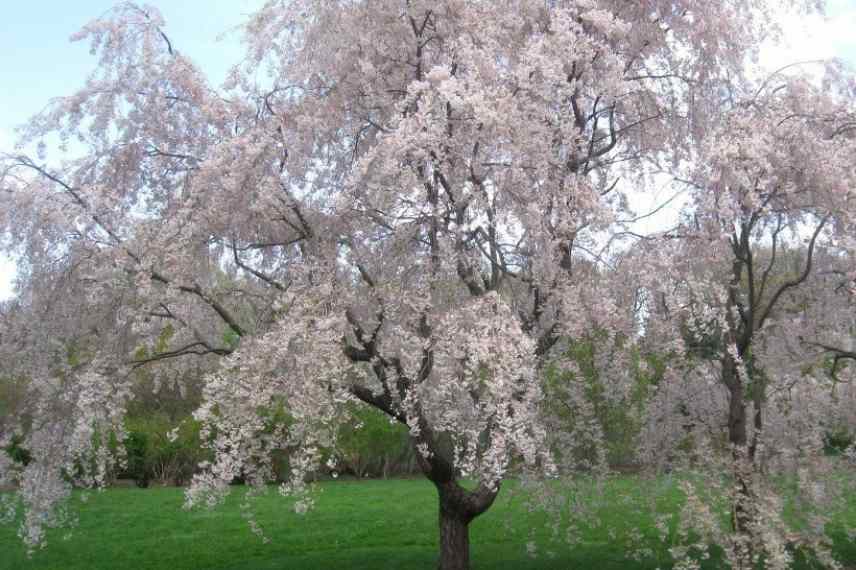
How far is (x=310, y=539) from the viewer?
12.9 meters

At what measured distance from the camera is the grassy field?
10633 mm

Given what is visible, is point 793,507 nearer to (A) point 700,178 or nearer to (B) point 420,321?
(A) point 700,178

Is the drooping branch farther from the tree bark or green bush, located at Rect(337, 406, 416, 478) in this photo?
green bush, located at Rect(337, 406, 416, 478)

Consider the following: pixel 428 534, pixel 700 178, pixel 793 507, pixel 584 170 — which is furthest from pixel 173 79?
pixel 428 534

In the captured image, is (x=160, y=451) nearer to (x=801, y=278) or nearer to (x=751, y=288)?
(x=751, y=288)

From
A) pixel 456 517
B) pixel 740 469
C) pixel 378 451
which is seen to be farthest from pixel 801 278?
pixel 378 451

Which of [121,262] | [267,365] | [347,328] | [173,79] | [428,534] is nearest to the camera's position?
[267,365]

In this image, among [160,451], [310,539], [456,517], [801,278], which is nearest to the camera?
[801,278]

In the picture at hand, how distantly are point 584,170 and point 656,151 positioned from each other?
1.60 metres

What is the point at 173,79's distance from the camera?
783cm

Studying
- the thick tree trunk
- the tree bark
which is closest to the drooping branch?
the thick tree trunk

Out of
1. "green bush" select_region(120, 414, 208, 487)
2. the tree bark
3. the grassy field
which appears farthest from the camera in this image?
"green bush" select_region(120, 414, 208, 487)

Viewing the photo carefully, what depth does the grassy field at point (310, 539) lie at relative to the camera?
34.9ft

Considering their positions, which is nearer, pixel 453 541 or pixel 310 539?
pixel 453 541
